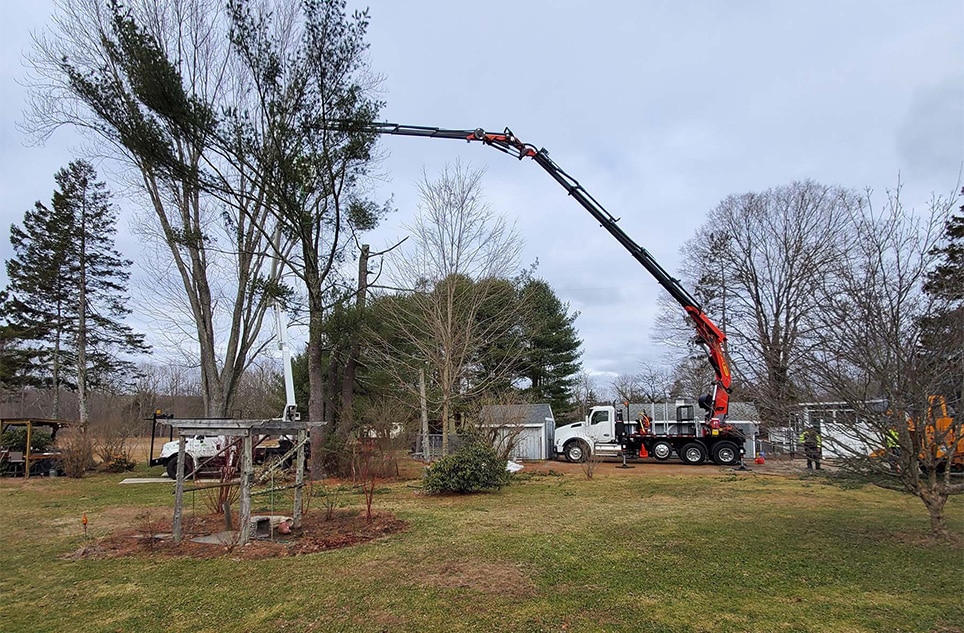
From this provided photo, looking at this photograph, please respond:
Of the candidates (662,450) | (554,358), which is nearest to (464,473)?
(662,450)

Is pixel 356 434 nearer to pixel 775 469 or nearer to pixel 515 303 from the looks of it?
pixel 515 303

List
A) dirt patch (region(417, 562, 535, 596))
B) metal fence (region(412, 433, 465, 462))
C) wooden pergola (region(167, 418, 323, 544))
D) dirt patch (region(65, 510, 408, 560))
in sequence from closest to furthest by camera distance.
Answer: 1. dirt patch (region(417, 562, 535, 596))
2. dirt patch (region(65, 510, 408, 560))
3. wooden pergola (region(167, 418, 323, 544))
4. metal fence (region(412, 433, 465, 462))

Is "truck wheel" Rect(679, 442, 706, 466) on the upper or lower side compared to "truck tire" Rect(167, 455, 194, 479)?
lower

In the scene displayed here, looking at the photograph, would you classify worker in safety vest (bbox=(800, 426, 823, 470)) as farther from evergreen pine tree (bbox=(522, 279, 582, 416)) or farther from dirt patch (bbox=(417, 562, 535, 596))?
evergreen pine tree (bbox=(522, 279, 582, 416))

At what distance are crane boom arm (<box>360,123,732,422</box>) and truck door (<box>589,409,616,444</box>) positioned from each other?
15.6 feet

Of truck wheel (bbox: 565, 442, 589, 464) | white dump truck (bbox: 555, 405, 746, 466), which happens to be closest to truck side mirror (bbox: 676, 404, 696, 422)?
white dump truck (bbox: 555, 405, 746, 466)

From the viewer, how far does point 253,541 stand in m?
7.20

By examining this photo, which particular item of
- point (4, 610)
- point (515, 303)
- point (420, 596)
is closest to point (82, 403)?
point (515, 303)

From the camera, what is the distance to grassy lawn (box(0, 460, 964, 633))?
4312 mm

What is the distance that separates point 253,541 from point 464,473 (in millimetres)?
5318

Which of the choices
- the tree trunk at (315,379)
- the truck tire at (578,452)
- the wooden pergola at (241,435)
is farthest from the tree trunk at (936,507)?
the truck tire at (578,452)

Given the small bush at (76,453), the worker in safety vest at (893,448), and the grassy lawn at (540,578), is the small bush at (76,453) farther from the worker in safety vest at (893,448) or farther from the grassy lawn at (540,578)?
the worker in safety vest at (893,448)

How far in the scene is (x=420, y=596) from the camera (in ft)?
15.9

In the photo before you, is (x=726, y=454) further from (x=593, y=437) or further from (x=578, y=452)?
(x=578, y=452)
